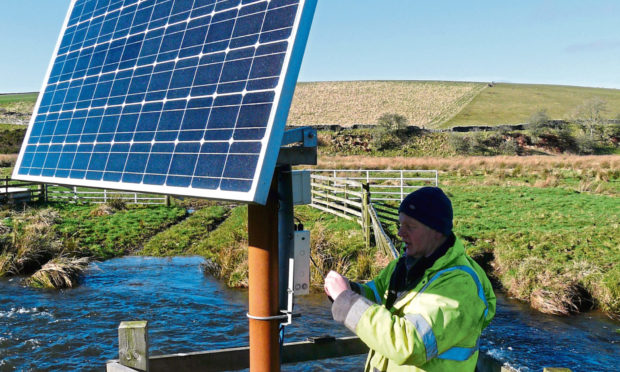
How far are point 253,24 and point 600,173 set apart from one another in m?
35.9

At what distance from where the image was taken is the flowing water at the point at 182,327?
929cm

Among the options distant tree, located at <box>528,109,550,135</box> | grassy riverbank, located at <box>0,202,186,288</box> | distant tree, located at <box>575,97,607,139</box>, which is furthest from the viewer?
distant tree, located at <box>575,97,607,139</box>

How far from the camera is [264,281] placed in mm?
3904

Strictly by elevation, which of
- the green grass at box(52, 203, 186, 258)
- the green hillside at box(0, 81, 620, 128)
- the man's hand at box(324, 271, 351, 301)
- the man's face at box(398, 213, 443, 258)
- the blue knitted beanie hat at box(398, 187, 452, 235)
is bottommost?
the green grass at box(52, 203, 186, 258)

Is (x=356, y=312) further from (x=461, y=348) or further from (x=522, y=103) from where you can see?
(x=522, y=103)

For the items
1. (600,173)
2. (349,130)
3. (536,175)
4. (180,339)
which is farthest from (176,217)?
(349,130)

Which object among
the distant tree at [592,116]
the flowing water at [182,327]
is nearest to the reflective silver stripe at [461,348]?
the flowing water at [182,327]

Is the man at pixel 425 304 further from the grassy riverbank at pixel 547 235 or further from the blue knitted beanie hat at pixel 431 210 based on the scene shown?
the grassy riverbank at pixel 547 235

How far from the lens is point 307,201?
4012 mm

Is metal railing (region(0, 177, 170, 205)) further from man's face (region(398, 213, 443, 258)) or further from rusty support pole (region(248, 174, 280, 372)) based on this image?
man's face (region(398, 213, 443, 258))

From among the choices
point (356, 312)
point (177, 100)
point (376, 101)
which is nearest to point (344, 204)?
point (177, 100)

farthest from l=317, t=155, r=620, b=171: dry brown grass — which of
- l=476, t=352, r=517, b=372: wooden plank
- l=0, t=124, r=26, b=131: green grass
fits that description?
l=0, t=124, r=26, b=131: green grass

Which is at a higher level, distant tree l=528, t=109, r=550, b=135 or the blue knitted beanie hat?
distant tree l=528, t=109, r=550, b=135

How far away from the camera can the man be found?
258 centimetres
